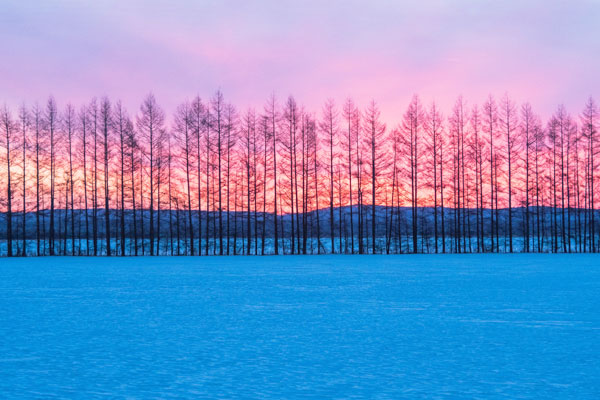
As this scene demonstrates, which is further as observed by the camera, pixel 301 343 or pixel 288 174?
pixel 288 174

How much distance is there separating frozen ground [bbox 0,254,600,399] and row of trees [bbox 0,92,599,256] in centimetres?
2564

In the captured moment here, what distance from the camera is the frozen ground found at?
4938 mm

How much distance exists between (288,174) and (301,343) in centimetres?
3418

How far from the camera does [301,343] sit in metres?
7.01

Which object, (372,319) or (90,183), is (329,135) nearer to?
(90,183)

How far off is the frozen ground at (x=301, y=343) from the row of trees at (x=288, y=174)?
84.1 ft

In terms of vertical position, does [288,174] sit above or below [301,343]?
above

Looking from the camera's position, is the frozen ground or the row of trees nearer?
the frozen ground

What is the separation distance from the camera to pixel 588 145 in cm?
4366

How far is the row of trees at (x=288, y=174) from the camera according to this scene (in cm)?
3838

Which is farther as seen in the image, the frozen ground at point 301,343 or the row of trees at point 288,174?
the row of trees at point 288,174

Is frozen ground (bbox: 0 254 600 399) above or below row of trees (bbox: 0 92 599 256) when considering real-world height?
below

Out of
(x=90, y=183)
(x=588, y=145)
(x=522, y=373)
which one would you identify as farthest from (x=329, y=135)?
(x=522, y=373)

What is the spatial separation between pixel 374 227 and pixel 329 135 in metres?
7.14
